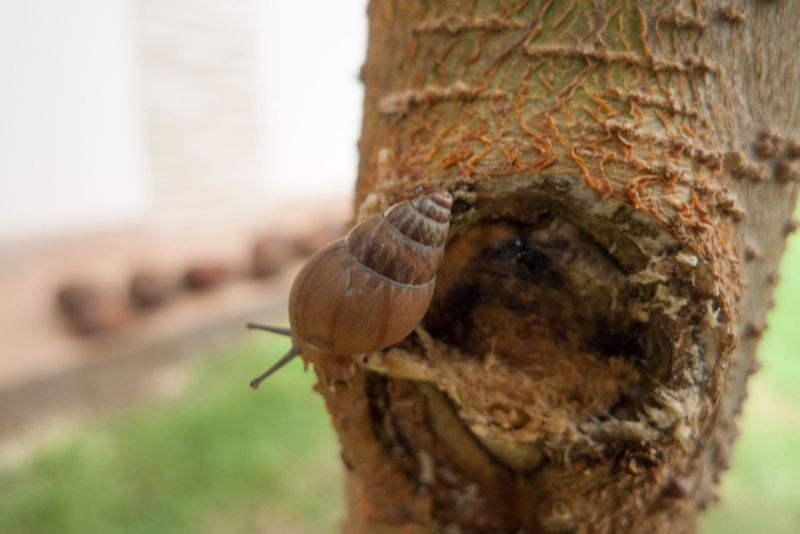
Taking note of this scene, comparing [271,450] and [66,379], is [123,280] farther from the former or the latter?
[271,450]

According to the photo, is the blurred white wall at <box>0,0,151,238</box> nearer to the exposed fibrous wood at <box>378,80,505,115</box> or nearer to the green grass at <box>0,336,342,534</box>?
the green grass at <box>0,336,342,534</box>

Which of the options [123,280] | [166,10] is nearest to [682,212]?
[123,280]

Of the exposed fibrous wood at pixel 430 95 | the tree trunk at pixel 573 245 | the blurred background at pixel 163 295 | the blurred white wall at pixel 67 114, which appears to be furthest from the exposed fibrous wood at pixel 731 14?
the blurred white wall at pixel 67 114

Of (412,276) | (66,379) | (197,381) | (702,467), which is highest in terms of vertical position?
(412,276)

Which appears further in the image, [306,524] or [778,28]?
[306,524]

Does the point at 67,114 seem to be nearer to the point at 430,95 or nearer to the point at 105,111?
the point at 105,111

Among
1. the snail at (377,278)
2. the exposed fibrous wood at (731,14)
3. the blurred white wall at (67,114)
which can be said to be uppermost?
the exposed fibrous wood at (731,14)

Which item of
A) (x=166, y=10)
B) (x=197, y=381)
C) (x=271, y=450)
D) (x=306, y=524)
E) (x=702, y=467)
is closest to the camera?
(x=702, y=467)

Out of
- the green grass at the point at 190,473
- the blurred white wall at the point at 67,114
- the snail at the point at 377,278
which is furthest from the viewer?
the blurred white wall at the point at 67,114

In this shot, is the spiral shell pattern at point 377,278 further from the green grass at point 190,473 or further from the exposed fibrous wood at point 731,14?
the green grass at point 190,473
